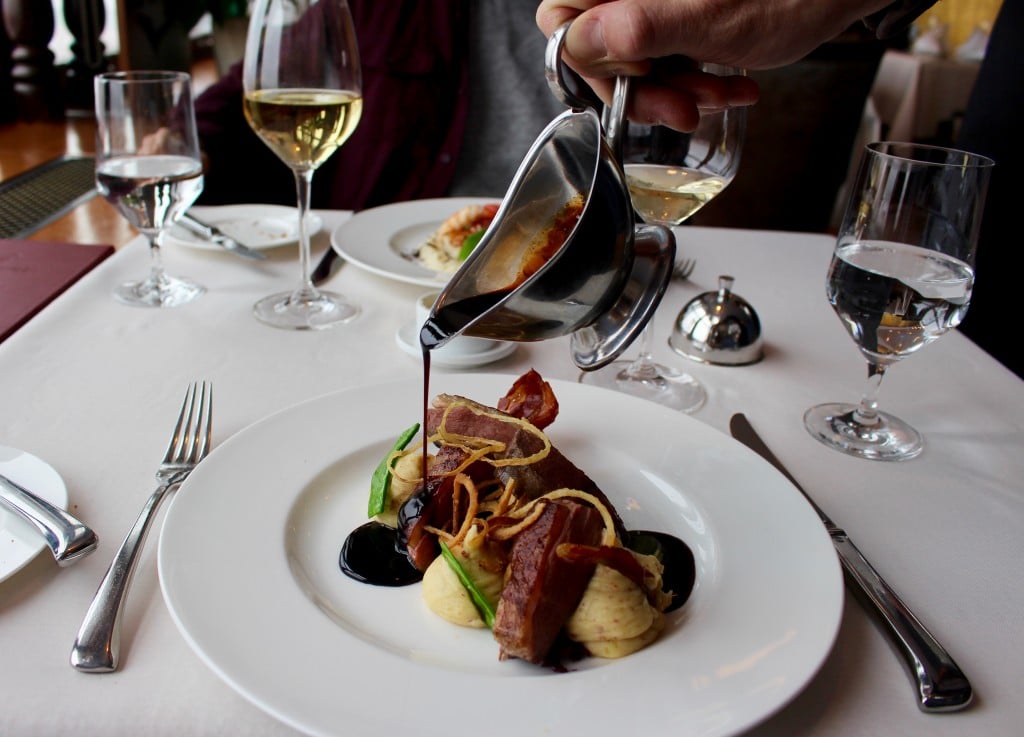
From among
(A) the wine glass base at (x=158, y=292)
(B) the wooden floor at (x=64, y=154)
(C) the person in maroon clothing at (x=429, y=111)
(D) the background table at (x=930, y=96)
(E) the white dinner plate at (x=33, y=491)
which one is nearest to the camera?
(E) the white dinner plate at (x=33, y=491)

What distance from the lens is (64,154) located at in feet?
9.53

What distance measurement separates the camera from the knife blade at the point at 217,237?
1.30 metres

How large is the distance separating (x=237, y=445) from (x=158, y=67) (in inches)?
178

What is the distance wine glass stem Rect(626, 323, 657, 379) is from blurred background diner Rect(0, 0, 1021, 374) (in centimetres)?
108

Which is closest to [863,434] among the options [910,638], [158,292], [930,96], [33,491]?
[910,638]

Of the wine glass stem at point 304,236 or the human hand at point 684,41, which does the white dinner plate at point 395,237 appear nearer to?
the wine glass stem at point 304,236

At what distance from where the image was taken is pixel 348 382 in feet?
3.20

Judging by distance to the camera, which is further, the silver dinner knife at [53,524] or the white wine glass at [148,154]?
the white wine glass at [148,154]

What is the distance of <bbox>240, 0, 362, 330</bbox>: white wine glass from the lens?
3.57ft

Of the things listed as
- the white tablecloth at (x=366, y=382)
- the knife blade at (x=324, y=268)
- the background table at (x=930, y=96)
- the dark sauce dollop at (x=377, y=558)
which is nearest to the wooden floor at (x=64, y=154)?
the white tablecloth at (x=366, y=382)

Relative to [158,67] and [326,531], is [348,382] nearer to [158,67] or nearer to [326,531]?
[326,531]

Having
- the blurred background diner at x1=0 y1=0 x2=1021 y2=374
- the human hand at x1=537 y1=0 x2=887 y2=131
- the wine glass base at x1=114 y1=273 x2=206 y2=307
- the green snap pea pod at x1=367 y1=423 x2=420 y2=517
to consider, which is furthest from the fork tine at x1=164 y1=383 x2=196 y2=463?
the blurred background diner at x1=0 y1=0 x2=1021 y2=374

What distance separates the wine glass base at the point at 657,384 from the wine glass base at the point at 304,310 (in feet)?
1.21

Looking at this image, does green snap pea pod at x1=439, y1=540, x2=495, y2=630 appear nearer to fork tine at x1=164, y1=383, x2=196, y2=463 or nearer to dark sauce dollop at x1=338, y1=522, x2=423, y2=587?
dark sauce dollop at x1=338, y1=522, x2=423, y2=587
